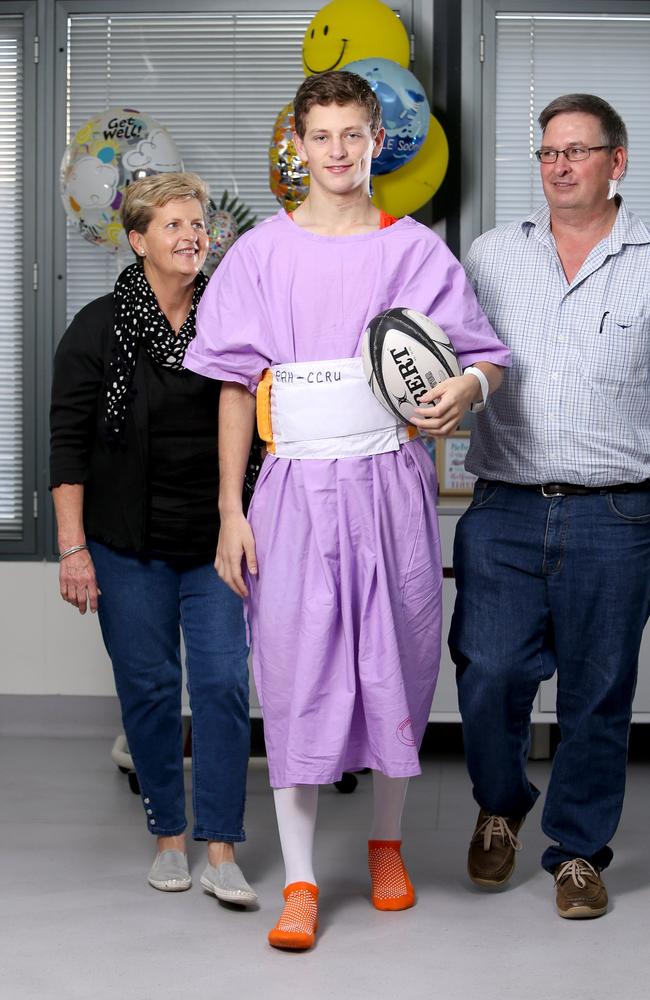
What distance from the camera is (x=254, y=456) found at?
243 centimetres

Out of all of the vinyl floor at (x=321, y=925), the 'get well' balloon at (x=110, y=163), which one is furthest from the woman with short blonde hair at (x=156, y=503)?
the 'get well' balloon at (x=110, y=163)

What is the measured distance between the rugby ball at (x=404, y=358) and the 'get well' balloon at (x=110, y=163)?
150cm

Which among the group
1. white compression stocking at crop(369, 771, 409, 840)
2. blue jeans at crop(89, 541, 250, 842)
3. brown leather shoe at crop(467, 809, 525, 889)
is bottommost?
brown leather shoe at crop(467, 809, 525, 889)

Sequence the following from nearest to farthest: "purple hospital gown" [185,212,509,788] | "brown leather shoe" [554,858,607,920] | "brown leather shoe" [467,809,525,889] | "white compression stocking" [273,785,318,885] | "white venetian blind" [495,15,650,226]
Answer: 1. "purple hospital gown" [185,212,509,788]
2. "white compression stocking" [273,785,318,885]
3. "brown leather shoe" [554,858,607,920]
4. "brown leather shoe" [467,809,525,889]
5. "white venetian blind" [495,15,650,226]

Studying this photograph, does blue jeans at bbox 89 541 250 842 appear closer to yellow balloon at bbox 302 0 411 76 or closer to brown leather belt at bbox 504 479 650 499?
brown leather belt at bbox 504 479 650 499

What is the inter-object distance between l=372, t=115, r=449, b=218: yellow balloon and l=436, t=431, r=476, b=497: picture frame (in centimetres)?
73

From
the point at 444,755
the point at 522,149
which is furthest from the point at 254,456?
the point at 522,149

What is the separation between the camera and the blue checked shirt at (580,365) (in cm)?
227

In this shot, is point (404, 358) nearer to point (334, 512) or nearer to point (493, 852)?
point (334, 512)

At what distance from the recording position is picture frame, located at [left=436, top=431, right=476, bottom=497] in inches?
149

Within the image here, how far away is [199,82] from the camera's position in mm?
4070

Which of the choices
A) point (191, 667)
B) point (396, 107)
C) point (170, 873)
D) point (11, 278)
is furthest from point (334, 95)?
point (11, 278)

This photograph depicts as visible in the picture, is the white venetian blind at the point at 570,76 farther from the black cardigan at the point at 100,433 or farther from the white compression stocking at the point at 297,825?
the white compression stocking at the point at 297,825

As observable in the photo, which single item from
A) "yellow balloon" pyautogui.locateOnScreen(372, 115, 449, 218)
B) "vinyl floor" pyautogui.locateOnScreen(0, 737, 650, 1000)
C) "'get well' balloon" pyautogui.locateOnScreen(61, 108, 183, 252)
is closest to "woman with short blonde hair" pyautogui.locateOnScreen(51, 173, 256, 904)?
"vinyl floor" pyautogui.locateOnScreen(0, 737, 650, 1000)
